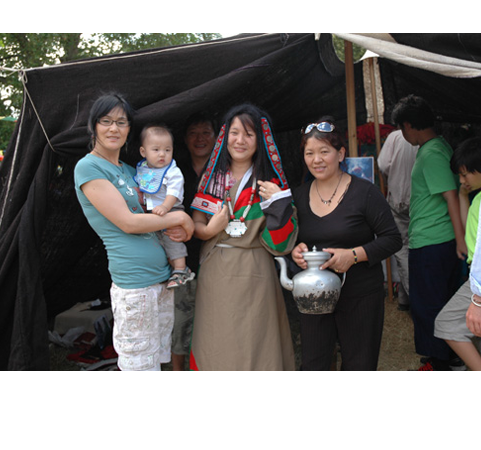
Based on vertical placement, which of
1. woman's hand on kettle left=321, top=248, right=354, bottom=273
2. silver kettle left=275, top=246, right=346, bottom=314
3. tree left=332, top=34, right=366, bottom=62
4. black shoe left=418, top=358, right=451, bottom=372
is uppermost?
tree left=332, top=34, right=366, bottom=62

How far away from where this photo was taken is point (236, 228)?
2629 millimetres

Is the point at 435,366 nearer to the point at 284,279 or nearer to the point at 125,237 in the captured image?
the point at 284,279

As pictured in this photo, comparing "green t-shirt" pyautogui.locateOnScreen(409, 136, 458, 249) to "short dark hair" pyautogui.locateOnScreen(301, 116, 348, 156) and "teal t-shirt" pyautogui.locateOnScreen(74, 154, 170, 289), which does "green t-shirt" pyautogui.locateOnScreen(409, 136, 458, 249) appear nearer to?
"short dark hair" pyautogui.locateOnScreen(301, 116, 348, 156)

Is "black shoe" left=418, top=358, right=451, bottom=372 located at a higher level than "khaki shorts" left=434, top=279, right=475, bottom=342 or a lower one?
lower

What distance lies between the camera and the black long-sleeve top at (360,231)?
250 cm

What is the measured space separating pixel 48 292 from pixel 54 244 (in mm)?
593

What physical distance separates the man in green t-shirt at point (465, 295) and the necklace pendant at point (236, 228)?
127 cm

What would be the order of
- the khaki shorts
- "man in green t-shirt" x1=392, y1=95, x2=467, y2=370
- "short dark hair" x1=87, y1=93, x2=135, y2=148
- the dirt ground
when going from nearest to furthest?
"short dark hair" x1=87, y1=93, x2=135, y2=148 → the khaki shorts → "man in green t-shirt" x1=392, y1=95, x2=467, y2=370 → the dirt ground

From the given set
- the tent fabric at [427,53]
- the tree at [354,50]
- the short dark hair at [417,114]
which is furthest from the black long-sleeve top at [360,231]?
the tree at [354,50]

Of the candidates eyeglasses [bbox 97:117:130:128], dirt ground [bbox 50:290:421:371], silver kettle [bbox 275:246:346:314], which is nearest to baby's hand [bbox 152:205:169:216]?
eyeglasses [bbox 97:117:130:128]

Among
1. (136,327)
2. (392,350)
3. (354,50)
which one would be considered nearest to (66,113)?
(136,327)

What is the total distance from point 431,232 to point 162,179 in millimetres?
1924

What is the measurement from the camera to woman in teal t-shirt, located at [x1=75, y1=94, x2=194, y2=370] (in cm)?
237

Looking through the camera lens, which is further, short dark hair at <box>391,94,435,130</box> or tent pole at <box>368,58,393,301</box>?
tent pole at <box>368,58,393,301</box>
